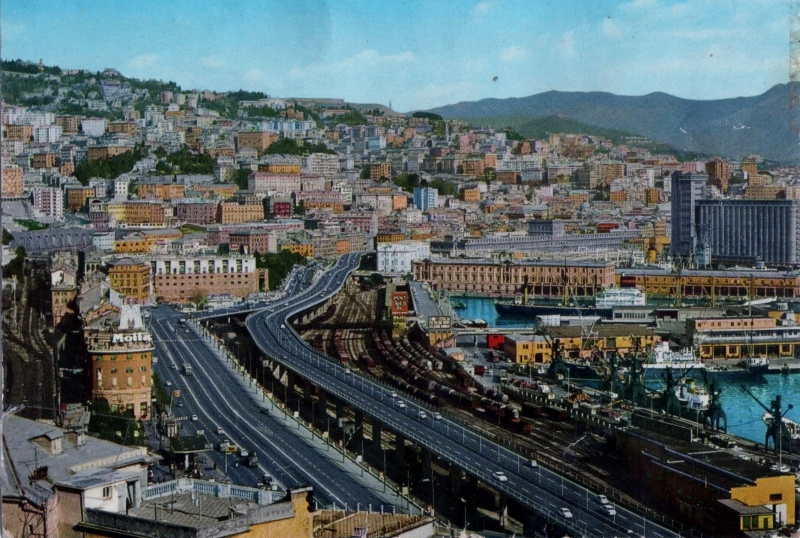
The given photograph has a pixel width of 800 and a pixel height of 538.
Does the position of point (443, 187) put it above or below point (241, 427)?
above

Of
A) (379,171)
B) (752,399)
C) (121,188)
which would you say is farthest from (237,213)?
(752,399)

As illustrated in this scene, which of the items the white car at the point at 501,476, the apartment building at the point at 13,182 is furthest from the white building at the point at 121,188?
the white car at the point at 501,476

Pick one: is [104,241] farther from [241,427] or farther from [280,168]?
[241,427]

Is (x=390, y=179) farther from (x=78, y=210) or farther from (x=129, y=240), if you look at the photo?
(x=129, y=240)

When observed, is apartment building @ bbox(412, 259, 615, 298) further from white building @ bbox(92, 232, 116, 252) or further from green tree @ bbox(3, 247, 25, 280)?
green tree @ bbox(3, 247, 25, 280)

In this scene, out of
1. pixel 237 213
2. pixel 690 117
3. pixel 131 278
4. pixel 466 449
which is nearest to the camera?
pixel 466 449

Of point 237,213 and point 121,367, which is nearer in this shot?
point 121,367
